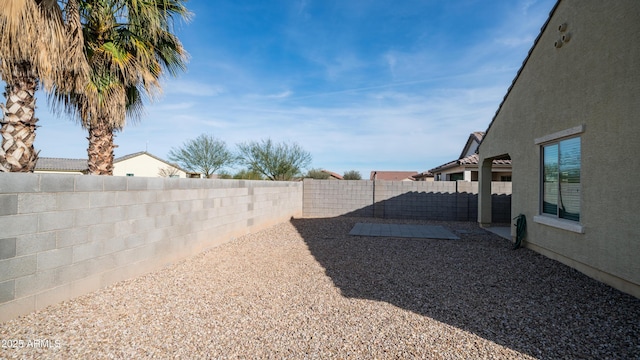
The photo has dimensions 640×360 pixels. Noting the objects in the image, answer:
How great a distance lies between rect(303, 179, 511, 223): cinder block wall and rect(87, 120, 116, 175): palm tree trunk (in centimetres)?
885

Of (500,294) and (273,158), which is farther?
(273,158)

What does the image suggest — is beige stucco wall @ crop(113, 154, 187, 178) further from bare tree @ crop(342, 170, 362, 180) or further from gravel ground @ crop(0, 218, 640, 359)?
gravel ground @ crop(0, 218, 640, 359)

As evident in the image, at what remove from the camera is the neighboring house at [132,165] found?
36812mm

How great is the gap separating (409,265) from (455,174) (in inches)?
604

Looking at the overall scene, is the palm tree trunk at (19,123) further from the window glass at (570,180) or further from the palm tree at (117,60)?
the window glass at (570,180)

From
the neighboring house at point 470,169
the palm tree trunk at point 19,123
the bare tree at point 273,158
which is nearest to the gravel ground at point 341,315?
the palm tree trunk at point 19,123

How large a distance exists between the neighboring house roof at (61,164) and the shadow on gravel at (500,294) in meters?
42.3

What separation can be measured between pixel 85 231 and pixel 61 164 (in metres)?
46.8

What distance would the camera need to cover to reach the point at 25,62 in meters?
4.43

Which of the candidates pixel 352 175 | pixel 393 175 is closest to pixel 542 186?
pixel 352 175

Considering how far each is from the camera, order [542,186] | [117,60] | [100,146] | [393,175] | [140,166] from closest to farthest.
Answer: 1. [117,60]
2. [542,186]
3. [100,146]
4. [140,166]
5. [393,175]

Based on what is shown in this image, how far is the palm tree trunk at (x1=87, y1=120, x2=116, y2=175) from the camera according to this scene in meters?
6.79

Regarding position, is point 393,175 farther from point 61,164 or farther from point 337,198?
point 61,164

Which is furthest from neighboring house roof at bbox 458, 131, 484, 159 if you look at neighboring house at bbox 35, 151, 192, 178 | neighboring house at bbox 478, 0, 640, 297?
neighboring house at bbox 35, 151, 192, 178
